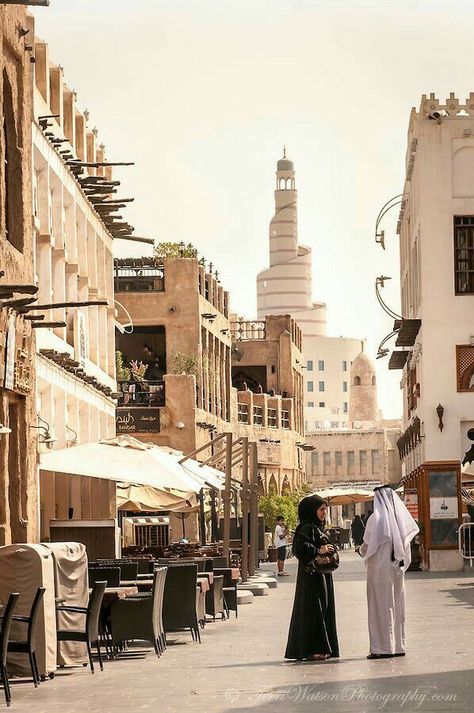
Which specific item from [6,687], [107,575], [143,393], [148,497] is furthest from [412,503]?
[6,687]

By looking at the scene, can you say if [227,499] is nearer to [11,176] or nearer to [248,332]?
[11,176]

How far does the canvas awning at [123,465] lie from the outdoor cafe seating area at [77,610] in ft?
9.21

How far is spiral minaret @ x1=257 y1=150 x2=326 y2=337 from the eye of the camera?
192 m

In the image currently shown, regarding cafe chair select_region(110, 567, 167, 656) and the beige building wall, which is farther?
the beige building wall

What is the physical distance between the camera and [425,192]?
145 ft

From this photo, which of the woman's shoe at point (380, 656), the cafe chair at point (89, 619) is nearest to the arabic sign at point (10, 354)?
the cafe chair at point (89, 619)

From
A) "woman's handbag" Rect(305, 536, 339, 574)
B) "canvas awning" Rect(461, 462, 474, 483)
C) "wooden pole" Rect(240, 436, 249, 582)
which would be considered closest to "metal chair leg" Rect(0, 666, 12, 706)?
"woman's handbag" Rect(305, 536, 339, 574)

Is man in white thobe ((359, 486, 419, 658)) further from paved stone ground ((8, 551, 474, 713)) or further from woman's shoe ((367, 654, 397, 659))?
paved stone ground ((8, 551, 474, 713))

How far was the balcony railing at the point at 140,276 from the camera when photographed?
7069cm

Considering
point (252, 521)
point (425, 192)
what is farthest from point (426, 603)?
point (425, 192)

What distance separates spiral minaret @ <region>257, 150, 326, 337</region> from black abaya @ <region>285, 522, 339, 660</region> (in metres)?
173

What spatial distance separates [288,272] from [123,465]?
16714cm

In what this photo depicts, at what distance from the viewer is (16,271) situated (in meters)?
22.0

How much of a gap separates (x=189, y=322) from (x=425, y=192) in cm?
2825
